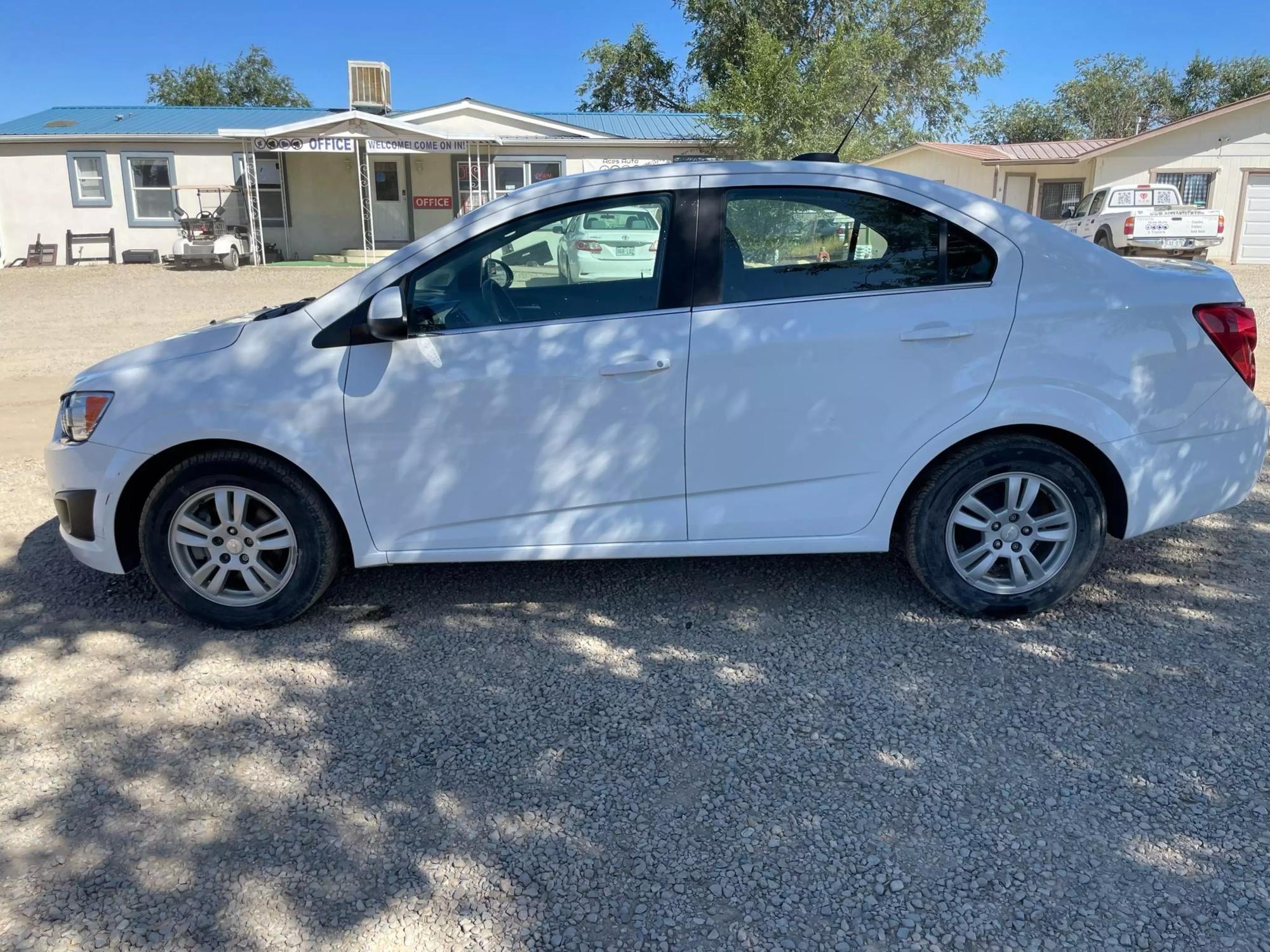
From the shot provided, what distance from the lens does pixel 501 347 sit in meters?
3.85

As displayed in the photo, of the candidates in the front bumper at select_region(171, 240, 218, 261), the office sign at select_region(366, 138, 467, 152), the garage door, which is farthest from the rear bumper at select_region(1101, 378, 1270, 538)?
the garage door

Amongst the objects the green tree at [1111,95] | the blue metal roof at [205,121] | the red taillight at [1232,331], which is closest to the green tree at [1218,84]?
the green tree at [1111,95]

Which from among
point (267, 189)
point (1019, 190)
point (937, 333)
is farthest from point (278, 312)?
point (1019, 190)

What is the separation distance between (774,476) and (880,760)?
1215 millimetres

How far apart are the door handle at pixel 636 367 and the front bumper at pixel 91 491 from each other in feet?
6.12

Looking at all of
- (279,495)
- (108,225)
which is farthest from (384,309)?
(108,225)

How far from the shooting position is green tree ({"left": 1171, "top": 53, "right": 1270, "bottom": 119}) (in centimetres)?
5269

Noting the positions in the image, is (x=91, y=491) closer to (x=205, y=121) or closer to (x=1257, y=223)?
(x=205, y=121)

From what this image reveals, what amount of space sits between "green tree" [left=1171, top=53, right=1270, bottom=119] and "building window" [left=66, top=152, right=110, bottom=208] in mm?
51823

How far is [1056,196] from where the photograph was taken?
1325 inches

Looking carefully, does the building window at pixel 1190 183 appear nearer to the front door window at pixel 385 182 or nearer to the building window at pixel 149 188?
the front door window at pixel 385 182

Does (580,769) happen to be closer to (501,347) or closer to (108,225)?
(501,347)

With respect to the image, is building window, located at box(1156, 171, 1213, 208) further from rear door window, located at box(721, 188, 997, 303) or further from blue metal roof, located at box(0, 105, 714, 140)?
rear door window, located at box(721, 188, 997, 303)

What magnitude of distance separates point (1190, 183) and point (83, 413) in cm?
3136
